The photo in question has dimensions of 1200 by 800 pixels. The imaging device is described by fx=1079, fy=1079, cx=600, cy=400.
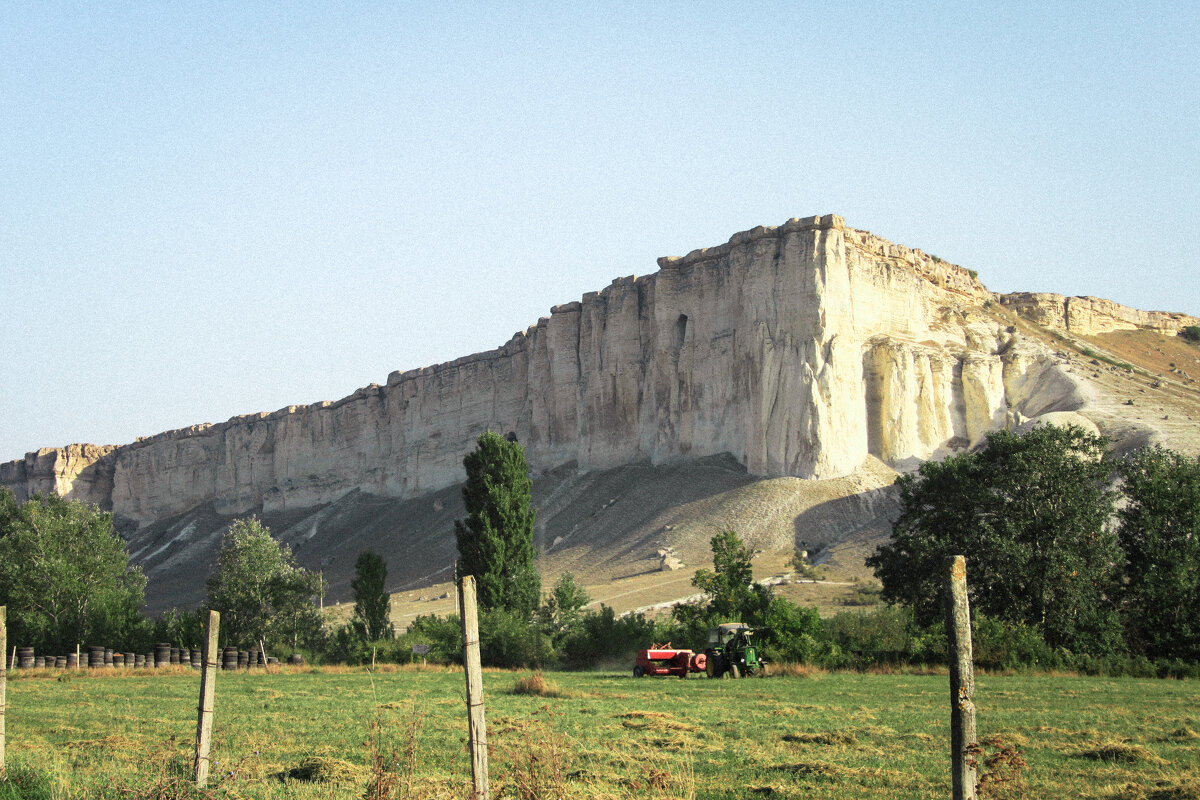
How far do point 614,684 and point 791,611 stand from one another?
6.56m

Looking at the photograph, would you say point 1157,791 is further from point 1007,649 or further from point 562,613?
point 562,613

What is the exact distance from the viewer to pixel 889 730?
1403cm

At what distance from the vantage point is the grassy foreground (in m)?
9.44

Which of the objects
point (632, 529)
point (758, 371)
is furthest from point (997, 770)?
point (758, 371)

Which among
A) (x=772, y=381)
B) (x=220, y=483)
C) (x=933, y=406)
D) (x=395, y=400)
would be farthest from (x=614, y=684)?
(x=220, y=483)

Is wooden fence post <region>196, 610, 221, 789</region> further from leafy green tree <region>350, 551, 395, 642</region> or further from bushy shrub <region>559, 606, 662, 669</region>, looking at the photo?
leafy green tree <region>350, 551, 395, 642</region>

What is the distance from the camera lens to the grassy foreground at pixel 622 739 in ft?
31.0

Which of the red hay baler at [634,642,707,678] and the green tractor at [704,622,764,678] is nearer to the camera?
the green tractor at [704,622,764,678]

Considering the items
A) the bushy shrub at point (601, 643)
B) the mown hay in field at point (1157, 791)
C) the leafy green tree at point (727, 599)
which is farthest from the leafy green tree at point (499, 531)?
the mown hay in field at point (1157, 791)

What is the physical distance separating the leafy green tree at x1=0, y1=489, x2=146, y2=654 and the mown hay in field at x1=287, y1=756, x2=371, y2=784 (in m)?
29.1

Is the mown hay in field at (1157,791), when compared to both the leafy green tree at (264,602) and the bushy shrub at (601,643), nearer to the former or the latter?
the bushy shrub at (601,643)

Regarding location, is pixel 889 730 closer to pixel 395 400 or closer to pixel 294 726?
pixel 294 726

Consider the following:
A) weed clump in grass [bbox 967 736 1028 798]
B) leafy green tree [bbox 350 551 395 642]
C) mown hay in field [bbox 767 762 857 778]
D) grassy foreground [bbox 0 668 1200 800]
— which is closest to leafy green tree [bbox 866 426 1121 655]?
grassy foreground [bbox 0 668 1200 800]

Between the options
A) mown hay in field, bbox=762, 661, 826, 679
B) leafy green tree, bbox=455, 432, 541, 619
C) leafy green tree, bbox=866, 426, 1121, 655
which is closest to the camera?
mown hay in field, bbox=762, 661, 826, 679
